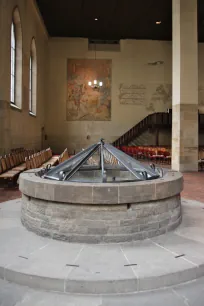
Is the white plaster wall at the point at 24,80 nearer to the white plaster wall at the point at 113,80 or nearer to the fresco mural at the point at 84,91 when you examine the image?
the white plaster wall at the point at 113,80

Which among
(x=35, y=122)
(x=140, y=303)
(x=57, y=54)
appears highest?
(x=57, y=54)

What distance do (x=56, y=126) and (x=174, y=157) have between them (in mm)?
11746

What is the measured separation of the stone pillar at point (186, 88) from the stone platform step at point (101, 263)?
30.3 ft

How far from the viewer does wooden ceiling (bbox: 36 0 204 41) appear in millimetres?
16953

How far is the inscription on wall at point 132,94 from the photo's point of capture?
23.2m

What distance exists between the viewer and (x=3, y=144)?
11859mm

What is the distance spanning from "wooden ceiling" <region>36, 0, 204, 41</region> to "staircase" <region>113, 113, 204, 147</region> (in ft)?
19.9

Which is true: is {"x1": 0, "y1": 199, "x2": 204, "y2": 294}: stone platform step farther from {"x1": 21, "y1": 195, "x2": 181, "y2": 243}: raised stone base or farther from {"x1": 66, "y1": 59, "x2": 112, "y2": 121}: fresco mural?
{"x1": 66, "y1": 59, "x2": 112, "y2": 121}: fresco mural

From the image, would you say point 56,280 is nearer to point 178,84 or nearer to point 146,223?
point 146,223

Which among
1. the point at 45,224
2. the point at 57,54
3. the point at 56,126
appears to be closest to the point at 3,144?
the point at 45,224

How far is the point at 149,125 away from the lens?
858 inches

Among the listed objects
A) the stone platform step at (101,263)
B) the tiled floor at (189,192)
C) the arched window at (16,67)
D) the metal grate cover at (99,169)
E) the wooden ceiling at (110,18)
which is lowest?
the stone platform step at (101,263)

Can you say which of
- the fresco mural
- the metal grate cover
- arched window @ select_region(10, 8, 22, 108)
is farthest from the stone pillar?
the fresco mural

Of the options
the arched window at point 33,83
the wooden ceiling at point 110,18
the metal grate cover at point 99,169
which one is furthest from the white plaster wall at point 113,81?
the metal grate cover at point 99,169
